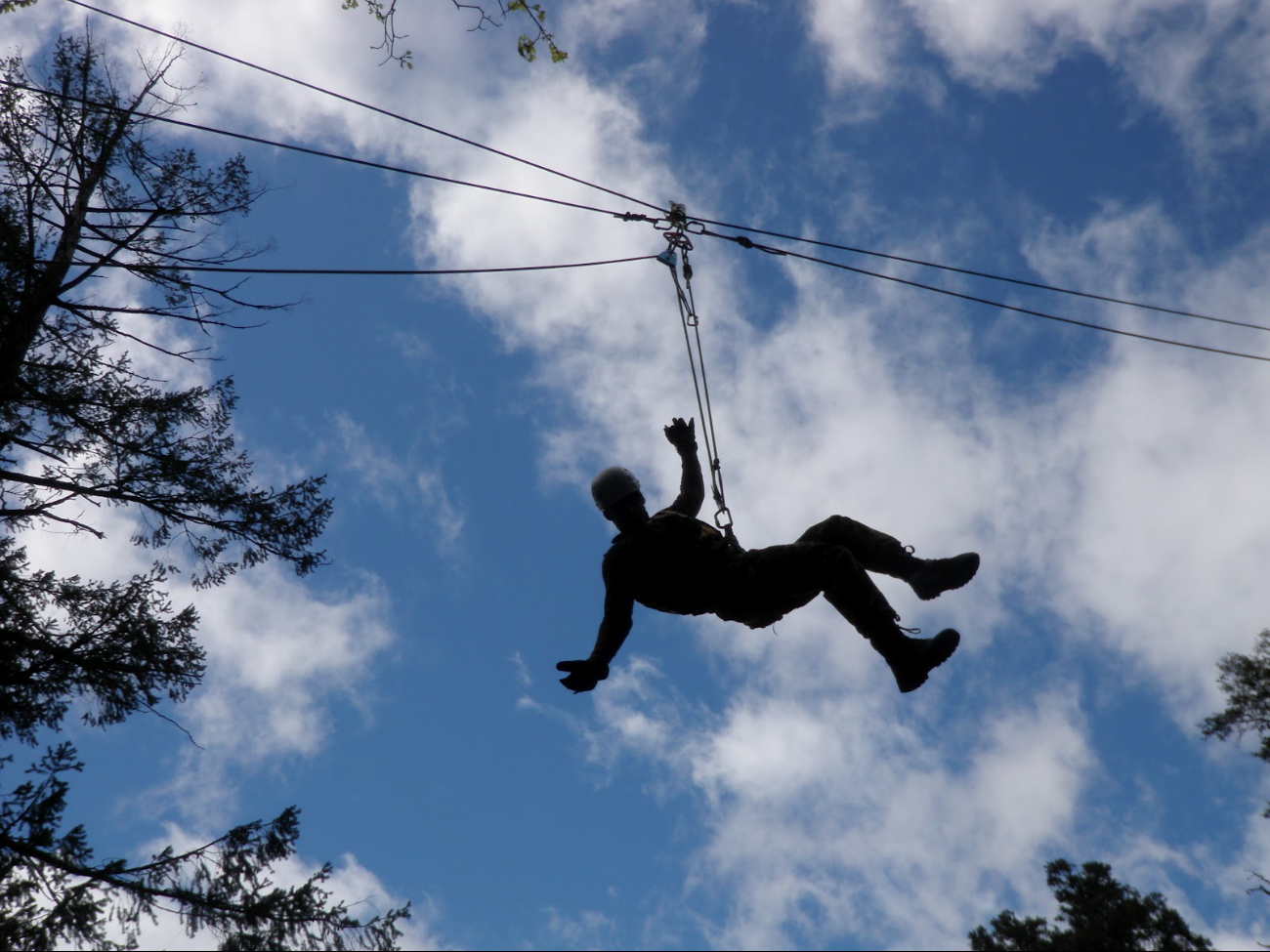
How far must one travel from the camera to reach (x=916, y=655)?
4984mm

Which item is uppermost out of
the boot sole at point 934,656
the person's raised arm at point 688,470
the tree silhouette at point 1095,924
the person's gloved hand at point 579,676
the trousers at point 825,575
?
the tree silhouette at point 1095,924

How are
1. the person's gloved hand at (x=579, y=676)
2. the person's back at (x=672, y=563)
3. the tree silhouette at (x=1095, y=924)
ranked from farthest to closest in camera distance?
the tree silhouette at (x=1095, y=924) < the person's back at (x=672, y=563) < the person's gloved hand at (x=579, y=676)

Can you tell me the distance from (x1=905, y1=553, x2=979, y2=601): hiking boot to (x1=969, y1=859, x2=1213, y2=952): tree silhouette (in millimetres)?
17536

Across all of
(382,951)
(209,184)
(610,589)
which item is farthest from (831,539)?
(209,184)

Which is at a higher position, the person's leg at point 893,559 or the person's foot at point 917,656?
the person's leg at point 893,559

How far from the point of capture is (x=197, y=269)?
26.2 ft

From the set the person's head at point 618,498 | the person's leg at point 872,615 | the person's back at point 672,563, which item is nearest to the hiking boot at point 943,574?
the person's leg at point 872,615

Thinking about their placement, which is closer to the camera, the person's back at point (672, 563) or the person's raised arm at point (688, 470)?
the person's back at point (672, 563)

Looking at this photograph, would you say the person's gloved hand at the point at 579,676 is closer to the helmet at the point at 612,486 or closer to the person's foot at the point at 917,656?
the helmet at the point at 612,486

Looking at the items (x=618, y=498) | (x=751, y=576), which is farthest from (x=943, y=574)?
(x=618, y=498)

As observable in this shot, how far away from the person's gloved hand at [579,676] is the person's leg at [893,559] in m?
1.24

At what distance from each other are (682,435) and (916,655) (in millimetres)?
2003

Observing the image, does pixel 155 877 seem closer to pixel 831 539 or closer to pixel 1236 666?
pixel 831 539

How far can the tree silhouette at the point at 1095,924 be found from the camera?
62.7 feet
